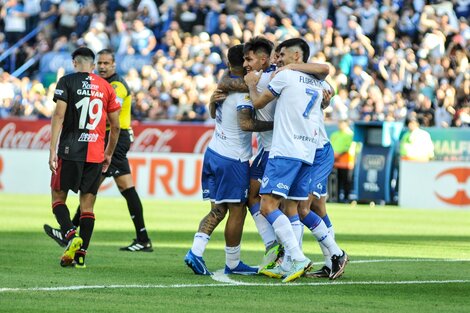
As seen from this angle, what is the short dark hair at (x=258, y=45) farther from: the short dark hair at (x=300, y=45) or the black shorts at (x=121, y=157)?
the black shorts at (x=121, y=157)

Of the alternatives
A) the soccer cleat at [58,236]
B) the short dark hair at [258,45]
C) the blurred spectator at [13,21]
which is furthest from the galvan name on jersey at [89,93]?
the blurred spectator at [13,21]

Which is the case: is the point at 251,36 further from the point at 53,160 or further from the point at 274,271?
the point at 274,271

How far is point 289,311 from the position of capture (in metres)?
9.06

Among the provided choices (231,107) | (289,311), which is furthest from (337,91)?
(289,311)

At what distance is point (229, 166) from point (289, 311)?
9.89ft

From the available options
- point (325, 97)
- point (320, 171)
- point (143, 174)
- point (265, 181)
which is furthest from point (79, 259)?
point (143, 174)

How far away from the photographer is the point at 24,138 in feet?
108

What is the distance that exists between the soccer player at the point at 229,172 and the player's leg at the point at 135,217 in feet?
10.2

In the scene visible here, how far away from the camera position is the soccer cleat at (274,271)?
11.7 metres

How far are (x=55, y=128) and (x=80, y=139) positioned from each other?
15.8 inches

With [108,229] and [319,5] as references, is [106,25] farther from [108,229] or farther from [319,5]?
[108,229]

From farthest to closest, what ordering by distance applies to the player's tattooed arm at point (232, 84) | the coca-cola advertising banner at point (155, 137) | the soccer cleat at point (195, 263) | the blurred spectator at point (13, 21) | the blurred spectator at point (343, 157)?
the blurred spectator at point (13, 21)
the coca-cola advertising banner at point (155, 137)
the blurred spectator at point (343, 157)
the soccer cleat at point (195, 263)
the player's tattooed arm at point (232, 84)

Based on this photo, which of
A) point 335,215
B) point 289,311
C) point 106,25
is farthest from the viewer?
point 106,25

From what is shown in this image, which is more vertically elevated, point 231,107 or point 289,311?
point 231,107
